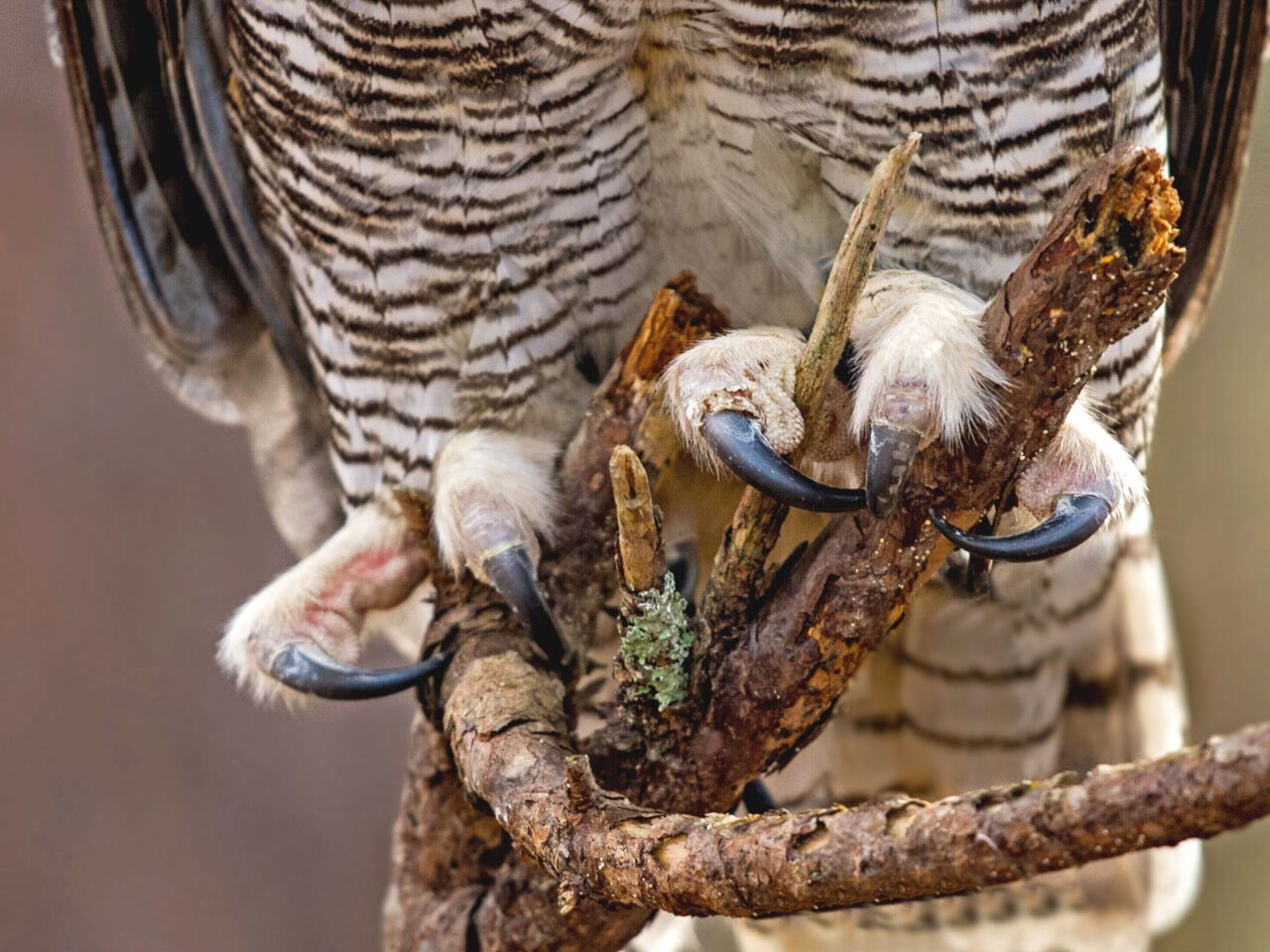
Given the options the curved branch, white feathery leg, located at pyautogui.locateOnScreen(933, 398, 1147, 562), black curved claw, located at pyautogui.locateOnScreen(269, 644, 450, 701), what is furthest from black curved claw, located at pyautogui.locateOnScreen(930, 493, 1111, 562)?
black curved claw, located at pyautogui.locateOnScreen(269, 644, 450, 701)

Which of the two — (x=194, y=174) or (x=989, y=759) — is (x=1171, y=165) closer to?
(x=989, y=759)

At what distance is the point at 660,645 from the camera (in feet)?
3.99

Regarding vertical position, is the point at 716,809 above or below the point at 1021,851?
below

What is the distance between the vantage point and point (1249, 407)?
2965 mm

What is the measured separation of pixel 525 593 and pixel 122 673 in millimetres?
1794

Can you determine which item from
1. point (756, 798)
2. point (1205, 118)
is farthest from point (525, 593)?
point (1205, 118)

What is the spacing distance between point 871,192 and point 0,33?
2.37 meters

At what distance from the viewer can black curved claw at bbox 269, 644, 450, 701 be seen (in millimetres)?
1419

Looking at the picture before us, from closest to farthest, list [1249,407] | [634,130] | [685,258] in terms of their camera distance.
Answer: [634,130] < [685,258] < [1249,407]

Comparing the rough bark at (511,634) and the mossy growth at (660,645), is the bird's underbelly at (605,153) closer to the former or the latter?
the rough bark at (511,634)

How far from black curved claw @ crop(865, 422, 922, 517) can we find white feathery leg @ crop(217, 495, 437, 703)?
63 cm

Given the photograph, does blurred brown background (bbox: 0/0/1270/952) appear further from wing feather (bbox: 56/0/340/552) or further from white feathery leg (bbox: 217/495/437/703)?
white feathery leg (bbox: 217/495/437/703)

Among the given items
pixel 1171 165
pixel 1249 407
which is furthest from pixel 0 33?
pixel 1249 407

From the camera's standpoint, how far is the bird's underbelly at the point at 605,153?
4.64 ft
